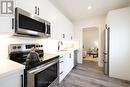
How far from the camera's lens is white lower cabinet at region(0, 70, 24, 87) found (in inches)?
37.7

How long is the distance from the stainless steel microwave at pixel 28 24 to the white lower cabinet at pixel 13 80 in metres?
0.62

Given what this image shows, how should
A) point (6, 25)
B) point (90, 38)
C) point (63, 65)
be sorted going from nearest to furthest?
point (6, 25)
point (63, 65)
point (90, 38)

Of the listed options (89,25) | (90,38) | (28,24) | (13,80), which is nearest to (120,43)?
(89,25)

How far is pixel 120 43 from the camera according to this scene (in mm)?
3102

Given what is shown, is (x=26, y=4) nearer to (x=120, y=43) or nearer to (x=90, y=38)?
(x=120, y=43)

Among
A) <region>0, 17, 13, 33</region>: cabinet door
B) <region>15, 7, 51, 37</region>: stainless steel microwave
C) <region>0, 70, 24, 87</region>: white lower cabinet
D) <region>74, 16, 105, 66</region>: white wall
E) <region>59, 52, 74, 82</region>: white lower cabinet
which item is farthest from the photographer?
<region>74, 16, 105, 66</region>: white wall

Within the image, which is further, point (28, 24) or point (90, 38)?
point (90, 38)

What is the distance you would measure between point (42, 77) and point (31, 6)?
1296 mm

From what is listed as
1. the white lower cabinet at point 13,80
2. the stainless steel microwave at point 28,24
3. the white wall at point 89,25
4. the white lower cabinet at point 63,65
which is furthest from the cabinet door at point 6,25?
the white wall at point 89,25

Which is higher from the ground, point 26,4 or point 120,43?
point 26,4

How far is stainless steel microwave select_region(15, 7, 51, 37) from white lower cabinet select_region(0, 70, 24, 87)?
0.62m

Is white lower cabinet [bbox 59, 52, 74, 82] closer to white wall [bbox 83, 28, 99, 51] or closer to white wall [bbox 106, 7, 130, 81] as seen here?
white wall [bbox 106, 7, 130, 81]

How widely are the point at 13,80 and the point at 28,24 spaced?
93 cm

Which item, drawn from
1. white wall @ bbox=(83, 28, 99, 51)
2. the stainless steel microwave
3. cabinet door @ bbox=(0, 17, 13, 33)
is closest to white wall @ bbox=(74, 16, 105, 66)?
the stainless steel microwave
